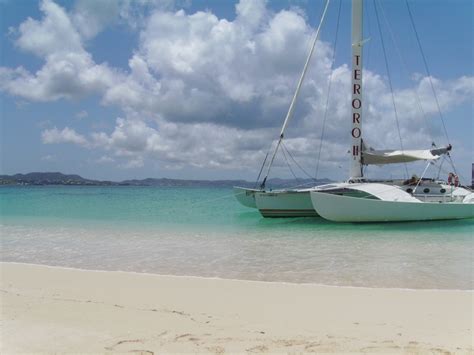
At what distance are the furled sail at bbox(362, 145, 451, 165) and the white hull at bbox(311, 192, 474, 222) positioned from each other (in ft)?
8.98

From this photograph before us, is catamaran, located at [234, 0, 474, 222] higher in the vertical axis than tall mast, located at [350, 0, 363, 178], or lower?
lower

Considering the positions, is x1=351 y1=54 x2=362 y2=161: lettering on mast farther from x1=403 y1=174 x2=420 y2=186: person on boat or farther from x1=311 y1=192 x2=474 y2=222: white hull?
x1=311 y1=192 x2=474 y2=222: white hull

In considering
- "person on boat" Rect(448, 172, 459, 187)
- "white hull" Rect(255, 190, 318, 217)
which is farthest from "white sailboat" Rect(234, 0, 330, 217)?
"person on boat" Rect(448, 172, 459, 187)

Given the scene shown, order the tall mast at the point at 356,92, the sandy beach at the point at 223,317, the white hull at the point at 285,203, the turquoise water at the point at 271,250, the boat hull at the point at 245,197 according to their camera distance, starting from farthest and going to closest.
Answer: the boat hull at the point at 245,197 < the tall mast at the point at 356,92 < the white hull at the point at 285,203 < the turquoise water at the point at 271,250 < the sandy beach at the point at 223,317

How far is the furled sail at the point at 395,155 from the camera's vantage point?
1974 centimetres

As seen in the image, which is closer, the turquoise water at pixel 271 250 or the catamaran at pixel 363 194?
the turquoise water at pixel 271 250

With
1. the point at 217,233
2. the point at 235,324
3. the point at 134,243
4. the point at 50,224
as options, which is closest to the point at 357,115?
the point at 217,233

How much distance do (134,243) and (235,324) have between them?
336 inches

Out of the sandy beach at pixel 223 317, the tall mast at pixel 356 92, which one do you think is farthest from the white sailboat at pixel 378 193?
the sandy beach at pixel 223 317

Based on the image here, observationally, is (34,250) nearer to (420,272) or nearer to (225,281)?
(225,281)

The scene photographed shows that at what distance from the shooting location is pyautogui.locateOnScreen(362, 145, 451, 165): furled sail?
1974cm

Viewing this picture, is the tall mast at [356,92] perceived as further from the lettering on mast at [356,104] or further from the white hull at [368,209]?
the white hull at [368,209]

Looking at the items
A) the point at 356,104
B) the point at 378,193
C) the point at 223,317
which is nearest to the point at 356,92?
the point at 356,104

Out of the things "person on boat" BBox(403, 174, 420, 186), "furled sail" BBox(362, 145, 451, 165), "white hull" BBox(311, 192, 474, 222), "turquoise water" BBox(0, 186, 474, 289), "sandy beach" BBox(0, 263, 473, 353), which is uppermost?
"furled sail" BBox(362, 145, 451, 165)
